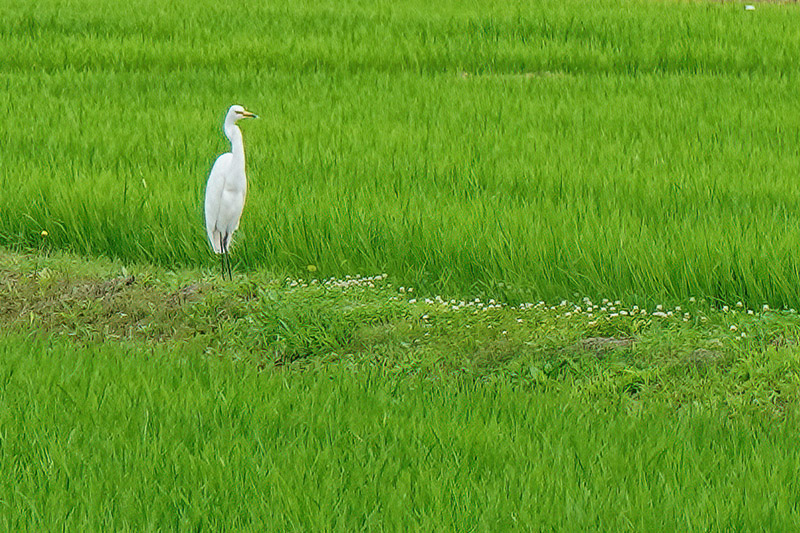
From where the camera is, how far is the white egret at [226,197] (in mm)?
5535

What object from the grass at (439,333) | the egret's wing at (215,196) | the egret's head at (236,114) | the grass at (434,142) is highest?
the egret's head at (236,114)

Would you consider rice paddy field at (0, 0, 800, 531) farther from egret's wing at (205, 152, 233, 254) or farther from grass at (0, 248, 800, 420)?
egret's wing at (205, 152, 233, 254)

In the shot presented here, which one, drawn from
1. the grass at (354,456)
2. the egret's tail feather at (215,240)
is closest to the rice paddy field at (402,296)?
the grass at (354,456)

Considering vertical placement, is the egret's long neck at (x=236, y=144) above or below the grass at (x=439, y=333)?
above

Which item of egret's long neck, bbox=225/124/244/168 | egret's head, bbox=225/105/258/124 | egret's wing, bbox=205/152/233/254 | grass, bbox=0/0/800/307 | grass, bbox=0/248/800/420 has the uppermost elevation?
egret's head, bbox=225/105/258/124

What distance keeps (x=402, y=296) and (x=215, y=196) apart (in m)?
0.96

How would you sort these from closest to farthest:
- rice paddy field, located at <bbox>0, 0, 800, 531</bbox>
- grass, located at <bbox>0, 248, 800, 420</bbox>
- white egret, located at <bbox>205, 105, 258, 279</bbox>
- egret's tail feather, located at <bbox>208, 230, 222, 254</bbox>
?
rice paddy field, located at <bbox>0, 0, 800, 531</bbox>
grass, located at <bbox>0, 248, 800, 420</bbox>
white egret, located at <bbox>205, 105, 258, 279</bbox>
egret's tail feather, located at <bbox>208, 230, 222, 254</bbox>

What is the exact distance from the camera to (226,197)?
5535 mm

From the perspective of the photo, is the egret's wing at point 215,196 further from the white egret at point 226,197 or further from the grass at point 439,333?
the grass at point 439,333

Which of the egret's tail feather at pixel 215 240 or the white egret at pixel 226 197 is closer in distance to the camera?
the white egret at pixel 226 197

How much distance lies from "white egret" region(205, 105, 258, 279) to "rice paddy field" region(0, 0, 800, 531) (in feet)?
0.78

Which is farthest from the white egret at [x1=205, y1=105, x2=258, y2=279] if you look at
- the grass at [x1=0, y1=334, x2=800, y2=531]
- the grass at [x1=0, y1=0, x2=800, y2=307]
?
the grass at [x1=0, y1=334, x2=800, y2=531]

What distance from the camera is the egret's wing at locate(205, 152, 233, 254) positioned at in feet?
18.2

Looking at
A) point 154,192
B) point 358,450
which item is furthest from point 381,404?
point 154,192
